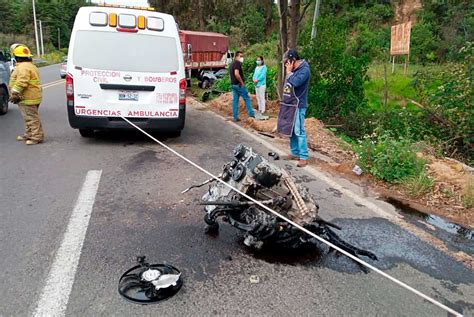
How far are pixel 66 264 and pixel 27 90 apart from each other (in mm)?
4915

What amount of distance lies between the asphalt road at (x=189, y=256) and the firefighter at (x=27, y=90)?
1.50 metres

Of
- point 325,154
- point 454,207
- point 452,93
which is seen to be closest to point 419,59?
point 452,93

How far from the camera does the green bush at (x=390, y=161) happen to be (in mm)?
5617

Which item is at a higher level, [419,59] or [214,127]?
[419,59]

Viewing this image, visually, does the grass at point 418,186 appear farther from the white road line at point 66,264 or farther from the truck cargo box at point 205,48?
the truck cargo box at point 205,48

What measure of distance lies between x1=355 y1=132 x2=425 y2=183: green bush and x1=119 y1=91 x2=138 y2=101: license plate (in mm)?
3968

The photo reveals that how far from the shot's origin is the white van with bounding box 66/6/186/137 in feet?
22.2

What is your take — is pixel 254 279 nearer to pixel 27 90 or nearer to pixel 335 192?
pixel 335 192

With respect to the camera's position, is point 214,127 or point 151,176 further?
point 214,127

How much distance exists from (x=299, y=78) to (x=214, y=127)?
134 inches

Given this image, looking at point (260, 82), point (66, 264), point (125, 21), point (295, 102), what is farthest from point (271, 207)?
point (260, 82)

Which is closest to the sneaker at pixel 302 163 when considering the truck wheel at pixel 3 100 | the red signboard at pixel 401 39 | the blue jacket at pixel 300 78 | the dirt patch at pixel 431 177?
the dirt patch at pixel 431 177

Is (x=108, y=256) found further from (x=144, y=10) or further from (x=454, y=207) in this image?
(x=144, y=10)

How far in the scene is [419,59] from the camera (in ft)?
88.5
